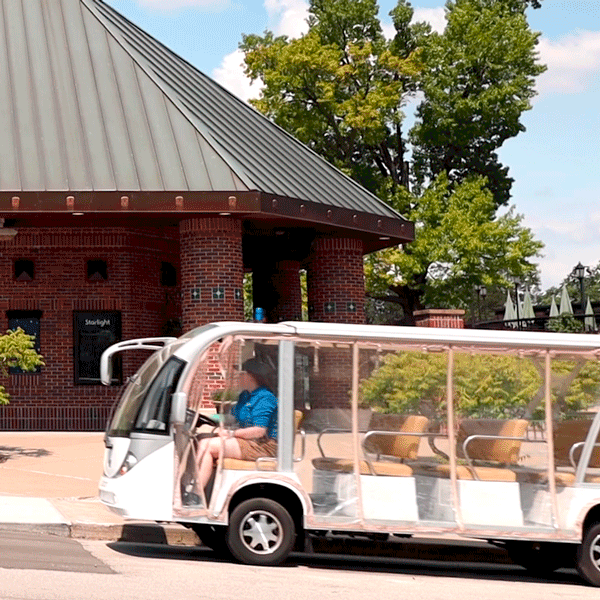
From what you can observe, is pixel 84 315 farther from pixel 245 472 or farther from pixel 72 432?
pixel 245 472

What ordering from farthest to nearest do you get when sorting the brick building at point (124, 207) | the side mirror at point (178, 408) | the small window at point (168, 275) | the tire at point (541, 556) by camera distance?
the small window at point (168, 275) → the brick building at point (124, 207) → the tire at point (541, 556) → the side mirror at point (178, 408)

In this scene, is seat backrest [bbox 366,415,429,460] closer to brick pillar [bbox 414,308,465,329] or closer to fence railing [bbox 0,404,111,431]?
fence railing [bbox 0,404,111,431]

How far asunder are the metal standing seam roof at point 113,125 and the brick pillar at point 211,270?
1.11 metres

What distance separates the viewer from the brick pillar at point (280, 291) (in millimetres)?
28016

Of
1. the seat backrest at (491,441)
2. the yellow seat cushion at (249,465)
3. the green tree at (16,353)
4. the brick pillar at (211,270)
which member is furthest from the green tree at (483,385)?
the brick pillar at (211,270)

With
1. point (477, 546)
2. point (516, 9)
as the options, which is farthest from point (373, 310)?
point (477, 546)

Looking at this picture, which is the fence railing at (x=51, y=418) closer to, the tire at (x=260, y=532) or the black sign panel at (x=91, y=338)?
the black sign panel at (x=91, y=338)

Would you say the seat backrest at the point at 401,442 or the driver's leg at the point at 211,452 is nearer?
the driver's leg at the point at 211,452

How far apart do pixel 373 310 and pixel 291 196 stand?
6580cm

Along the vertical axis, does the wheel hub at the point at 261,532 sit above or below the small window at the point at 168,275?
→ below

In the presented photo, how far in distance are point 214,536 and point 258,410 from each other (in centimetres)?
160

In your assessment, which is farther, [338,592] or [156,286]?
[156,286]

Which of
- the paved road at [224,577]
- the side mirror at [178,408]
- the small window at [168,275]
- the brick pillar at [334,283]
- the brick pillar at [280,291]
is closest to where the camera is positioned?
the paved road at [224,577]

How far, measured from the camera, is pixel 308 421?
11.2 meters
